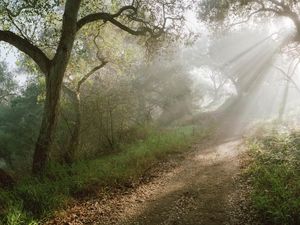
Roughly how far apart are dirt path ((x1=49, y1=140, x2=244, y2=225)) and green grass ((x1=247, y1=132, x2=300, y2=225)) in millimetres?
719

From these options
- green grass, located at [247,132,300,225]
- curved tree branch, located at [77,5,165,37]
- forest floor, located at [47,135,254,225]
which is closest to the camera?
green grass, located at [247,132,300,225]

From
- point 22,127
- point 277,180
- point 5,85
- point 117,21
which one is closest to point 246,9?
point 117,21

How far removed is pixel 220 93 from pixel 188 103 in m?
44.2

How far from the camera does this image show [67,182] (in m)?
10.0

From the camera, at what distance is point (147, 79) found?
36.4 meters

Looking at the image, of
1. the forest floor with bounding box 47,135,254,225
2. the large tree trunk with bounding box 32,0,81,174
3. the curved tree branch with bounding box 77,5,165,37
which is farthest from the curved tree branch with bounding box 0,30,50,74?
the forest floor with bounding box 47,135,254,225

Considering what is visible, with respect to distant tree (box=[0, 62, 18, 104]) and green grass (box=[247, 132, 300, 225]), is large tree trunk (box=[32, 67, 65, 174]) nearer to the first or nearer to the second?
green grass (box=[247, 132, 300, 225])

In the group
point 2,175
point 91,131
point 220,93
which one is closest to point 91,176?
point 2,175

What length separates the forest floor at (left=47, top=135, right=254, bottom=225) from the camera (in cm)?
755

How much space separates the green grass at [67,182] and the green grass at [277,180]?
13.3 ft

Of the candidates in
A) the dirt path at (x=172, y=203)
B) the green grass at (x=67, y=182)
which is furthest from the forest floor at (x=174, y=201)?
the green grass at (x=67, y=182)

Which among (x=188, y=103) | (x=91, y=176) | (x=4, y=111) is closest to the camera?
(x=91, y=176)

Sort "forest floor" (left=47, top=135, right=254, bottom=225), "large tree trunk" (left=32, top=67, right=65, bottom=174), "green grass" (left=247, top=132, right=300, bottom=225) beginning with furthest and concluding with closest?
1. "large tree trunk" (left=32, top=67, right=65, bottom=174)
2. "forest floor" (left=47, top=135, right=254, bottom=225)
3. "green grass" (left=247, top=132, right=300, bottom=225)

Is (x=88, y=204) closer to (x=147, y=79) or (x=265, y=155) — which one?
(x=265, y=155)
